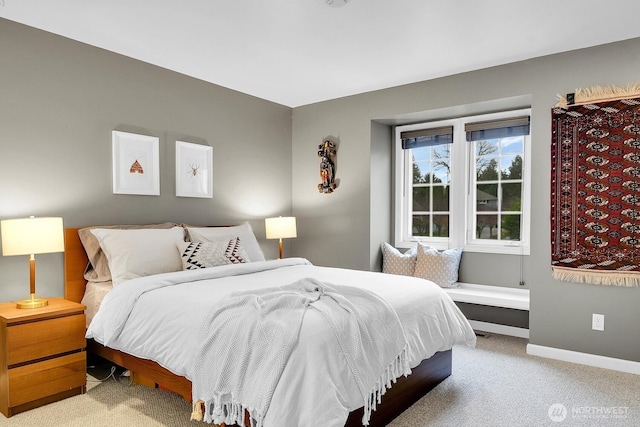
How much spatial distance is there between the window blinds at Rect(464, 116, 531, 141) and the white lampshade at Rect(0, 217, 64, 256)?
3.67 metres

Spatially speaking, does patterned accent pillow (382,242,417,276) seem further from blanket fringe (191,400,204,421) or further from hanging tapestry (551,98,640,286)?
blanket fringe (191,400,204,421)

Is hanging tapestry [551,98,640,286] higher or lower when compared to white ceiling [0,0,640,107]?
lower

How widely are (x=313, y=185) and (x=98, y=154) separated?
7.58ft

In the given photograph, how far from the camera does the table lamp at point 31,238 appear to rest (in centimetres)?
260

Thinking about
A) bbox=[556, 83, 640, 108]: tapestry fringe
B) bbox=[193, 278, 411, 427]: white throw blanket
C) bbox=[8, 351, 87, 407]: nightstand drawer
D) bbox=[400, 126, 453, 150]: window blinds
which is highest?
bbox=[556, 83, 640, 108]: tapestry fringe

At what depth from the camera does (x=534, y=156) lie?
11.6 ft

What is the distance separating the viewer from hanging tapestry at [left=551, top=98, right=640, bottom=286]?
314cm

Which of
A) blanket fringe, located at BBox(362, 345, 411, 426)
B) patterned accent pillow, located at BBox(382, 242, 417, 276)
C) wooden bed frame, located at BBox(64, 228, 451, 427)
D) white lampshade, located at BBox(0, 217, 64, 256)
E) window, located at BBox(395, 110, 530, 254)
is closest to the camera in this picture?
blanket fringe, located at BBox(362, 345, 411, 426)

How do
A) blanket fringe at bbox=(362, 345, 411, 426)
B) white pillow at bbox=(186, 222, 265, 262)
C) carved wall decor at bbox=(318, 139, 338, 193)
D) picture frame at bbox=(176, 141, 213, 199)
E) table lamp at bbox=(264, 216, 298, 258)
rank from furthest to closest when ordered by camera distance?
carved wall decor at bbox=(318, 139, 338, 193)
table lamp at bbox=(264, 216, 298, 258)
picture frame at bbox=(176, 141, 213, 199)
white pillow at bbox=(186, 222, 265, 262)
blanket fringe at bbox=(362, 345, 411, 426)

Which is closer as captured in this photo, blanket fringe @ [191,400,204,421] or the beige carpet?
blanket fringe @ [191,400,204,421]

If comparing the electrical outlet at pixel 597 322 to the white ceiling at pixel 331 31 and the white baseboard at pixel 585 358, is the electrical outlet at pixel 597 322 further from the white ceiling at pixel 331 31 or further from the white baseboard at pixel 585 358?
the white ceiling at pixel 331 31

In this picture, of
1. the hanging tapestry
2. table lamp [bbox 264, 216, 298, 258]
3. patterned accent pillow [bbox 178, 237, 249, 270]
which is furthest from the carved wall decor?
the hanging tapestry

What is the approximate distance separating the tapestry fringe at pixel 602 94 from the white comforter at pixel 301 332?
187cm

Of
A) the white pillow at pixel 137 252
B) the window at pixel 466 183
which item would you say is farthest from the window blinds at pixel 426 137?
the white pillow at pixel 137 252
